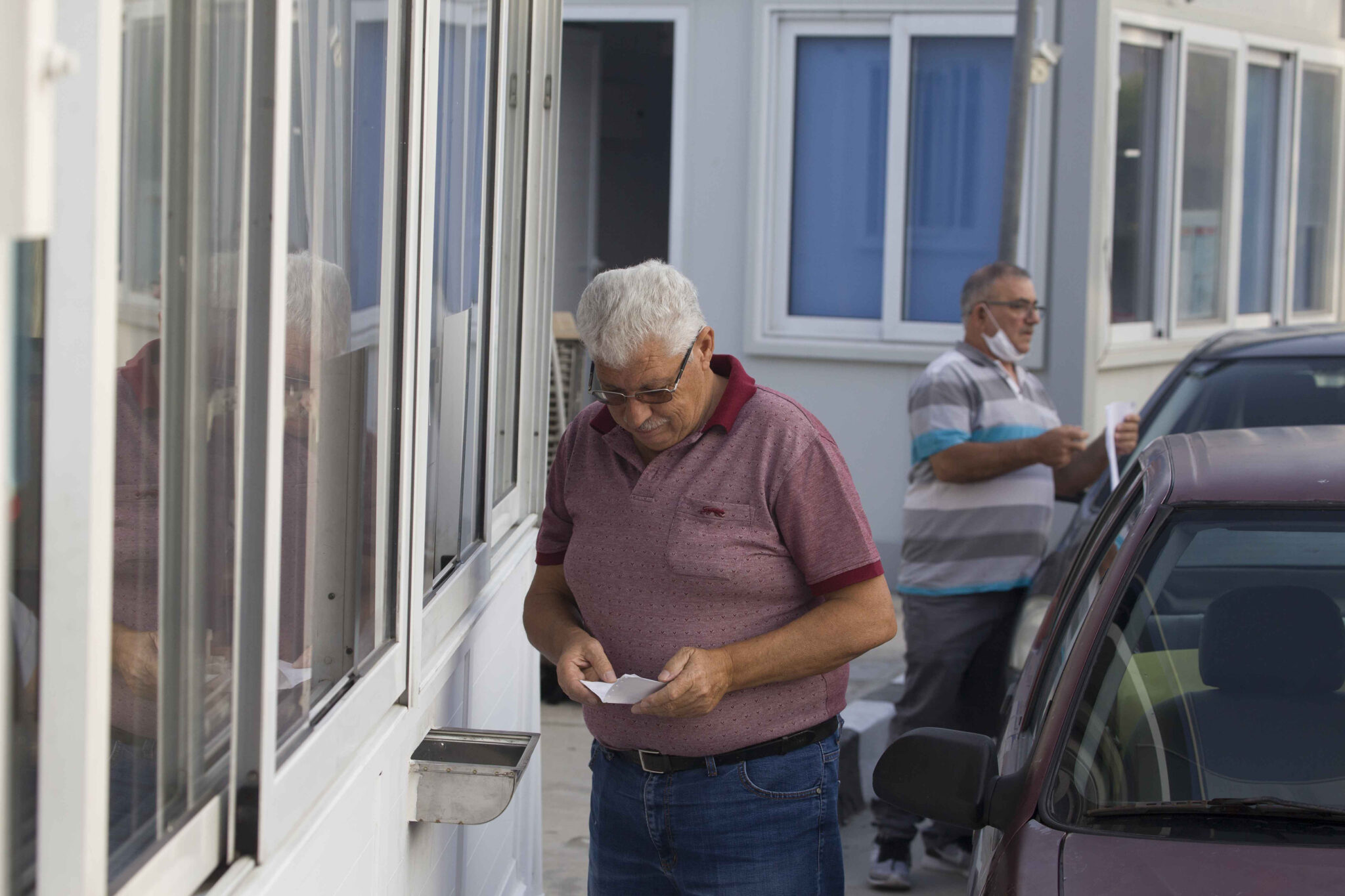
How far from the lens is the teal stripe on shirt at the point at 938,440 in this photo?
3945 mm

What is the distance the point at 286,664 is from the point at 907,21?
282 inches

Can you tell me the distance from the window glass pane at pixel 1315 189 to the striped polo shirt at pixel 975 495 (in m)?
7.34

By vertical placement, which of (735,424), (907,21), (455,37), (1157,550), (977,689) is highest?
(907,21)

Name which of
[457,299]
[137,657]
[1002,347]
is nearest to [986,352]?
[1002,347]

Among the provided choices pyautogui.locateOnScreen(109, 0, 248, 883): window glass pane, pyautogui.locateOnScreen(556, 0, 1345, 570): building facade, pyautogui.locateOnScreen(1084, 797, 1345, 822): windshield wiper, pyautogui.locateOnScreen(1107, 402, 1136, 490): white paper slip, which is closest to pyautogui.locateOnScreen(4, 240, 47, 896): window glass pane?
pyautogui.locateOnScreen(109, 0, 248, 883): window glass pane

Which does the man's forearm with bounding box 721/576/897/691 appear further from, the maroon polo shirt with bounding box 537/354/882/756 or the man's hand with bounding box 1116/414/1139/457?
the man's hand with bounding box 1116/414/1139/457

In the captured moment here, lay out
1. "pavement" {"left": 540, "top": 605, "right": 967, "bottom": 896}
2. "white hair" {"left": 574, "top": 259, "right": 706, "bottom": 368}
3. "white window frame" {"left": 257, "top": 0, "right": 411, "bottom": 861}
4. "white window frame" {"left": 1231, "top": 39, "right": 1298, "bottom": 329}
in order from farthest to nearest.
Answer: "white window frame" {"left": 1231, "top": 39, "right": 1298, "bottom": 329}, "pavement" {"left": 540, "top": 605, "right": 967, "bottom": 896}, "white hair" {"left": 574, "top": 259, "right": 706, "bottom": 368}, "white window frame" {"left": 257, "top": 0, "right": 411, "bottom": 861}

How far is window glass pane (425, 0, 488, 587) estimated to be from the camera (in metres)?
2.60

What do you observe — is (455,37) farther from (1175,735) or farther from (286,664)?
(1175,735)

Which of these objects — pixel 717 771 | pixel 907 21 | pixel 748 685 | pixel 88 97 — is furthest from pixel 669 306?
pixel 907 21

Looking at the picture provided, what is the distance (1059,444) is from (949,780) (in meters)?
1.76

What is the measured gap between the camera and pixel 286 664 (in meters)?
1.77

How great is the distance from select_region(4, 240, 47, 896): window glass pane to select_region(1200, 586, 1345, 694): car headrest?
5.84 feet

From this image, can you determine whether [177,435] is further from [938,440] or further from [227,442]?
[938,440]
